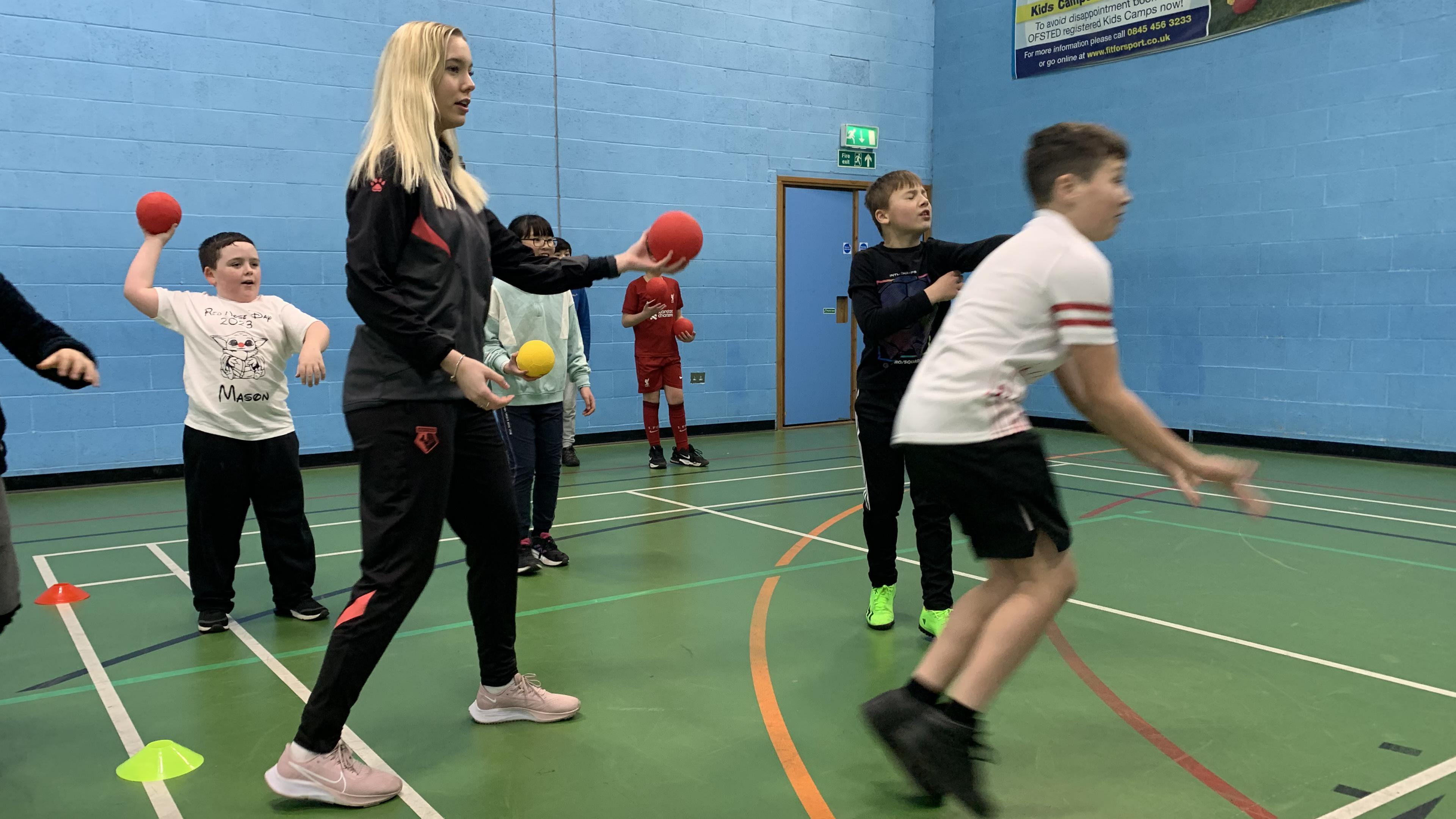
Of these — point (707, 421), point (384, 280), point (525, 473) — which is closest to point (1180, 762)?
point (384, 280)

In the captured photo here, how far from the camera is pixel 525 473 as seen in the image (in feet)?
15.8

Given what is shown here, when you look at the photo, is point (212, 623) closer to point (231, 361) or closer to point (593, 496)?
point (231, 361)

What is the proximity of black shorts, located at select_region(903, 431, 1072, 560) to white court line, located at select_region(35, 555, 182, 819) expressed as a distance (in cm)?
205

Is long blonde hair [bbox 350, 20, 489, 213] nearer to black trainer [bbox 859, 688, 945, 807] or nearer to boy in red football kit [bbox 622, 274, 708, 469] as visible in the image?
black trainer [bbox 859, 688, 945, 807]

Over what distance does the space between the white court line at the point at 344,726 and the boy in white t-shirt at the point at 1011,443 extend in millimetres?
1139

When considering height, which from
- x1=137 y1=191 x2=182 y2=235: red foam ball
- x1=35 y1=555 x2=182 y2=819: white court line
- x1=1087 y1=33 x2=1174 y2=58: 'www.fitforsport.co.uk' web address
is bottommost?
x1=35 y1=555 x2=182 y2=819: white court line

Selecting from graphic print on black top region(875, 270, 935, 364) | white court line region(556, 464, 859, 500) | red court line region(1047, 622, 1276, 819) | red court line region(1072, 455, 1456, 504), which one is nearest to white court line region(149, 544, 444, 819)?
red court line region(1047, 622, 1276, 819)

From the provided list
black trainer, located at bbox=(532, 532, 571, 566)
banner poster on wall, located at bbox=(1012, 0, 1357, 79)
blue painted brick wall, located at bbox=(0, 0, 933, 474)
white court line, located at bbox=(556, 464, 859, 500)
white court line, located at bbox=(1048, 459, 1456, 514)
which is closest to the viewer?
black trainer, located at bbox=(532, 532, 571, 566)

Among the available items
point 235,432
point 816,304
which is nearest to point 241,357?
point 235,432

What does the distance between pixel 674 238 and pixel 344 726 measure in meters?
1.73

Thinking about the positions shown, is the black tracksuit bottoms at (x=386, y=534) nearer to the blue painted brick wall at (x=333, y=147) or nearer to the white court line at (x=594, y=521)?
the white court line at (x=594, y=521)

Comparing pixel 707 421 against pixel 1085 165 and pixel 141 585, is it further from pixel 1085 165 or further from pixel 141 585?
pixel 1085 165

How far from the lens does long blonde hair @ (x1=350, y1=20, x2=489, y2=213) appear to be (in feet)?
7.93

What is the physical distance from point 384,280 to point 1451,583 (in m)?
4.74
